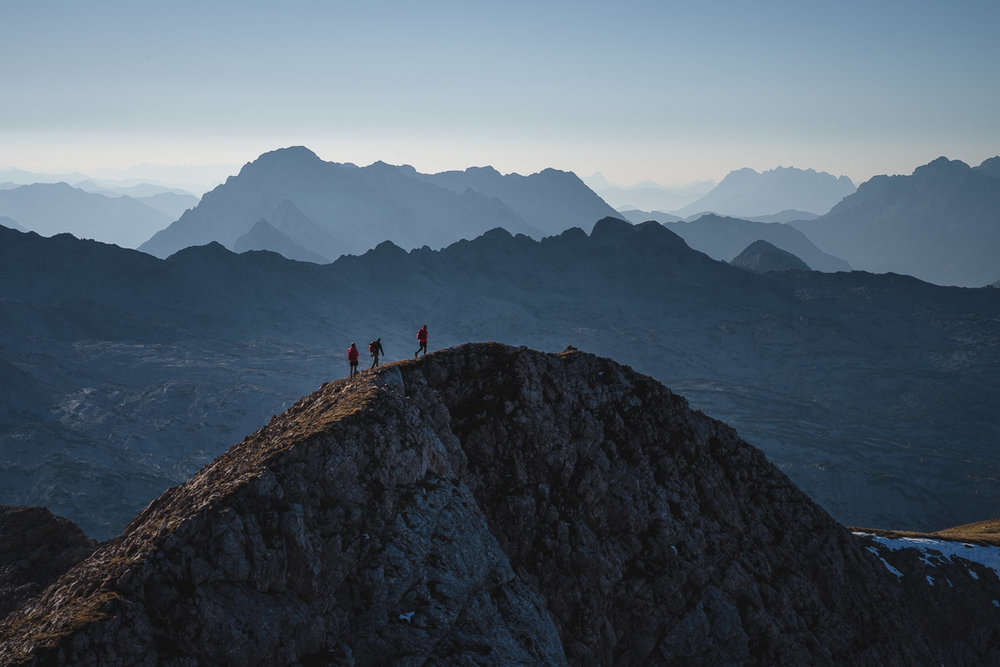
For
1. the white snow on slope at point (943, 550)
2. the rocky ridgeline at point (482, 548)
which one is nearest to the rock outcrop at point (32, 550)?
the rocky ridgeline at point (482, 548)

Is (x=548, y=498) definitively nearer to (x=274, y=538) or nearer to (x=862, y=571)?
(x=274, y=538)

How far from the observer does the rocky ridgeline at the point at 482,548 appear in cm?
2705

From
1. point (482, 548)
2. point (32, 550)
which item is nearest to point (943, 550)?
point (482, 548)

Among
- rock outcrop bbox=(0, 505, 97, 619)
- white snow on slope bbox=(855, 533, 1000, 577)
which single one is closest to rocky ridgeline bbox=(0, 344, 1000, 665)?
white snow on slope bbox=(855, 533, 1000, 577)

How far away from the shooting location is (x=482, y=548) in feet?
113

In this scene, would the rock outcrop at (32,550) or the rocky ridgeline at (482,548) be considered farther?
the rock outcrop at (32,550)

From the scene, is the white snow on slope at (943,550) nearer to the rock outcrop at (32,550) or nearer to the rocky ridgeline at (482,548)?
the rocky ridgeline at (482,548)

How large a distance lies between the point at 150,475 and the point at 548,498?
147220mm

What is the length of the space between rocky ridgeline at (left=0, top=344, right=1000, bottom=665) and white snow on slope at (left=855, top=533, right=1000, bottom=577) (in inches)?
723

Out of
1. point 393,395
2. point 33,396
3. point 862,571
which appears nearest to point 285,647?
point 393,395

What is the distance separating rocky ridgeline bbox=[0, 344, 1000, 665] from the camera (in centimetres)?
2705

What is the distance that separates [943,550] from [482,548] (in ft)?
200

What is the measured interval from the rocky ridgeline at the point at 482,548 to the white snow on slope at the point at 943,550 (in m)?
18.4

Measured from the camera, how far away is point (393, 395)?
3572 centimetres
